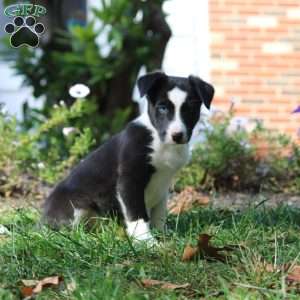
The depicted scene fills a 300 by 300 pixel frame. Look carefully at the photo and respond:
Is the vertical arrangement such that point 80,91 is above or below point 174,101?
below

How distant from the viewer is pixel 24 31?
7.21 meters

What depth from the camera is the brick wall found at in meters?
9.41

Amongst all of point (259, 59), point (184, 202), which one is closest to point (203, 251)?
point (184, 202)

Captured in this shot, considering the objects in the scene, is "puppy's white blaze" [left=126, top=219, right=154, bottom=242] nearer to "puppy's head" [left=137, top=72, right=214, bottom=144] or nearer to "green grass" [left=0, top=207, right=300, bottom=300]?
"green grass" [left=0, top=207, right=300, bottom=300]

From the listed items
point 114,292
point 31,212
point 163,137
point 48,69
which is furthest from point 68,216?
point 48,69

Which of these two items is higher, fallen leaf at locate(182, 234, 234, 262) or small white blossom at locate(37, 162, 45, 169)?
fallen leaf at locate(182, 234, 234, 262)

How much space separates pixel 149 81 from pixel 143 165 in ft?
1.74

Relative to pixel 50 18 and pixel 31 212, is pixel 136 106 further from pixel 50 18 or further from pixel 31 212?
pixel 31 212

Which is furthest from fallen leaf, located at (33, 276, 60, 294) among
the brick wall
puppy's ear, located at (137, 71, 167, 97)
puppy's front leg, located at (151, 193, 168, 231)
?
the brick wall

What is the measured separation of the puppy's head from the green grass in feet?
1.92

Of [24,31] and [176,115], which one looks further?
[24,31]

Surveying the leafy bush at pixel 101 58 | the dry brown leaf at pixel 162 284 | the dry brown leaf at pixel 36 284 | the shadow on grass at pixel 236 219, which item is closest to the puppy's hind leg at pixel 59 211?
the shadow on grass at pixel 236 219

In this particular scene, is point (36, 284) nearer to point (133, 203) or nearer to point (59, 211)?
point (133, 203)

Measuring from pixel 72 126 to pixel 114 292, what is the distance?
498 cm
